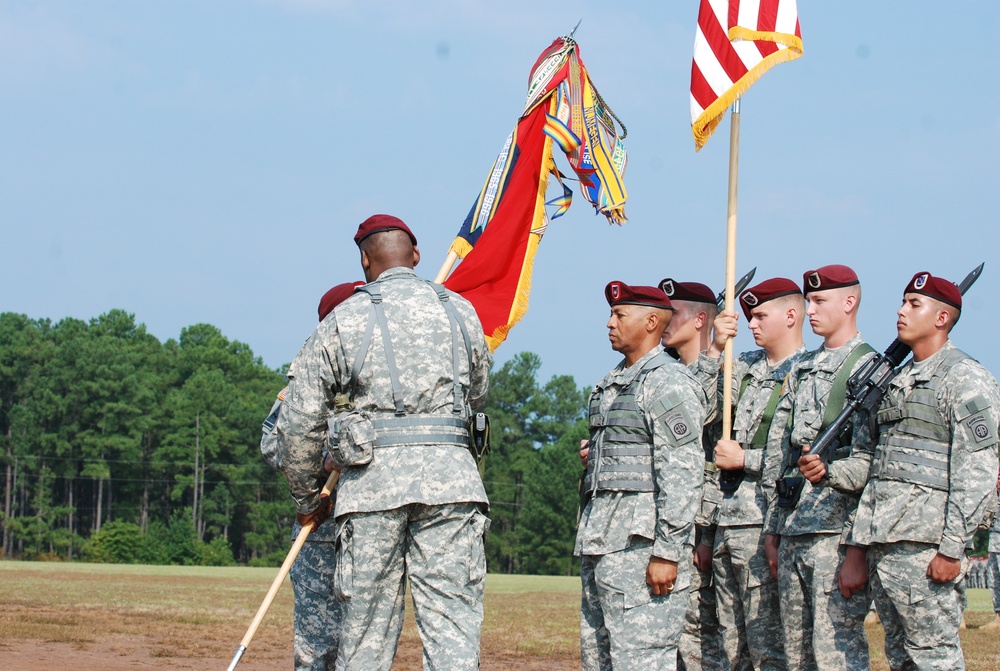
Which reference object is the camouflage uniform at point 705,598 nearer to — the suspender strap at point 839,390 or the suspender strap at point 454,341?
the suspender strap at point 839,390

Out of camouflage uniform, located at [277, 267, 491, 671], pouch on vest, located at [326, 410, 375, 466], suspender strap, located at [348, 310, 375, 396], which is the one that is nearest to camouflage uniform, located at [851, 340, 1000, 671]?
camouflage uniform, located at [277, 267, 491, 671]

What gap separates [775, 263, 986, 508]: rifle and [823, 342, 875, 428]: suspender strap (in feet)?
0.38

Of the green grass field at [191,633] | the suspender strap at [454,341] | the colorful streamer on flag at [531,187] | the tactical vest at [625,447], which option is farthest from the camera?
the green grass field at [191,633]

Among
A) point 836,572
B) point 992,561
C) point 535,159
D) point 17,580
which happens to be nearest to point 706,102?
point 535,159

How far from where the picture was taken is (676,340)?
8281 mm

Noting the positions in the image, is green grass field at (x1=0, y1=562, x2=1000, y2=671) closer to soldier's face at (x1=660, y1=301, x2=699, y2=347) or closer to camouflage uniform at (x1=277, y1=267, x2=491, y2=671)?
soldier's face at (x1=660, y1=301, x2=699, y2=347)

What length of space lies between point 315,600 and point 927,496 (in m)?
3.46

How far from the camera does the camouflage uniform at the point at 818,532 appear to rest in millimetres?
6707

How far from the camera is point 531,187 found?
907 cm

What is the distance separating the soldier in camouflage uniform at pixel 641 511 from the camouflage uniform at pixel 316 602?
1.44m

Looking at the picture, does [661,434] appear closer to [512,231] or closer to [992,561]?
[512,231]

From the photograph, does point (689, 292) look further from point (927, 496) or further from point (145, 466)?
point (145, 466)

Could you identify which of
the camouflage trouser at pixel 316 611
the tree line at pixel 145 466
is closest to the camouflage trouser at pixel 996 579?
the camouflage trouser at pixel 316 611

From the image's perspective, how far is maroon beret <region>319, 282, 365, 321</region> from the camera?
7.34 m
